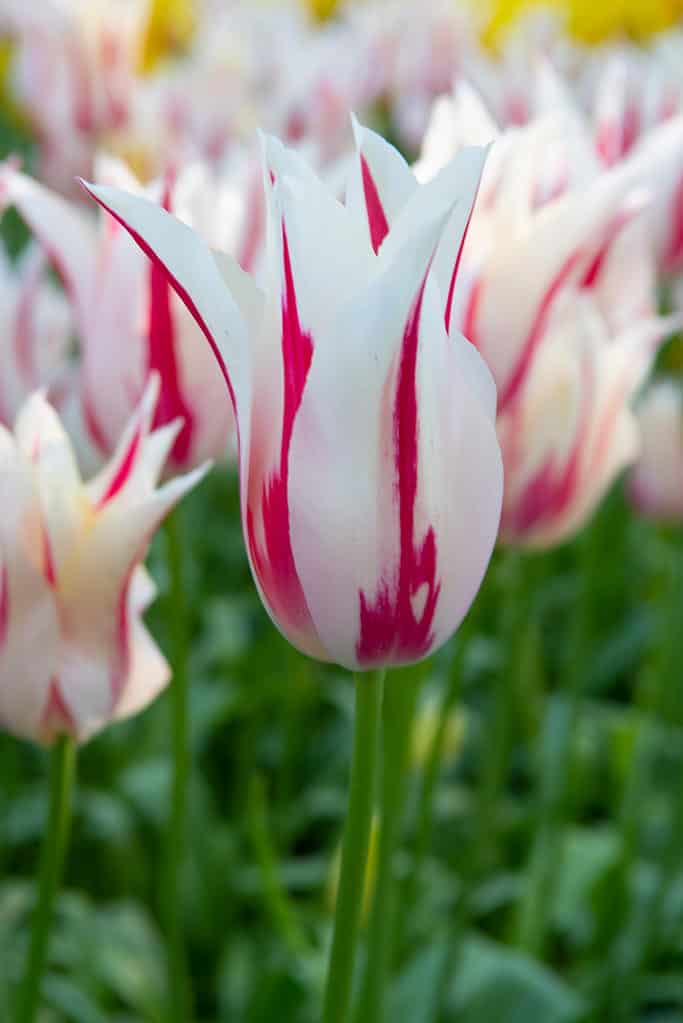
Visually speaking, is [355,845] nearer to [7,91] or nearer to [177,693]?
[177,693]

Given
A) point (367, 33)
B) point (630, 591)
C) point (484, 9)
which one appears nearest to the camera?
point (630, 591)

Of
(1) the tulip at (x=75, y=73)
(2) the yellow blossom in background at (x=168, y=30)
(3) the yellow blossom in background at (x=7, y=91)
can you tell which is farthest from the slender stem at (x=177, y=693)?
(2) the yellow blossom in background at (x=168, y=30)

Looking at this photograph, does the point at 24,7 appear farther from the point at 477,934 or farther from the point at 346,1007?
the point at 346,1007

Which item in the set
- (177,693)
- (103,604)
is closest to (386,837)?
(177,693)

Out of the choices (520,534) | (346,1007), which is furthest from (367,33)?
(346,1007)

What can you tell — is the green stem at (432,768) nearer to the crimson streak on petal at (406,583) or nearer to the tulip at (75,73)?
the crimson streak on petal at (406,583)

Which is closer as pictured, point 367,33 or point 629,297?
point 629,297
